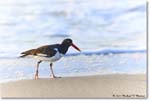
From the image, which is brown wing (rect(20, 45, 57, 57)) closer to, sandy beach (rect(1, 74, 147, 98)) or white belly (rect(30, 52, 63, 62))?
white belly (rect(30, 52, 63, 62))

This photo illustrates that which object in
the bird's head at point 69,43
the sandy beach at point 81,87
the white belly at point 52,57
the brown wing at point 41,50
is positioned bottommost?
the sandy beach at point 81,87

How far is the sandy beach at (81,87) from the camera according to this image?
150 centimetres

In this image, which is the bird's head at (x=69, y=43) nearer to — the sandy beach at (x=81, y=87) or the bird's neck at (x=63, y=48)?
the bird's neck at (x=63, y=48)

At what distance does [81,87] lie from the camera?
1.52 metres

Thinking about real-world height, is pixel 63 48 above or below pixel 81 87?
above

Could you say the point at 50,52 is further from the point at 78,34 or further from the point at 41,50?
the point at 78,34

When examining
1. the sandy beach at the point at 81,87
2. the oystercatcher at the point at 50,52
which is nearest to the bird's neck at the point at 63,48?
the oystercatcher at the point at 50,52

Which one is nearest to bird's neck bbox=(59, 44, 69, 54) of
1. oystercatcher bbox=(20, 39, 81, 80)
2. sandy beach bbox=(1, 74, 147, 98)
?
oystercatcher bbox=(20, 39, 81, 80)

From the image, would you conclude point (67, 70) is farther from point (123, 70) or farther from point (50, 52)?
point (123, 70)

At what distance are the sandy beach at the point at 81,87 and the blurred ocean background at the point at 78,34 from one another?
3cm

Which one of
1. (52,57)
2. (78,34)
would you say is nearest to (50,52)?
(52,57)

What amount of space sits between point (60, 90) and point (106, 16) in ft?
1.38

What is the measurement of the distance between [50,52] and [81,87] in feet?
0.74

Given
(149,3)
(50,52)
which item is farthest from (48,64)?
(149,3)
